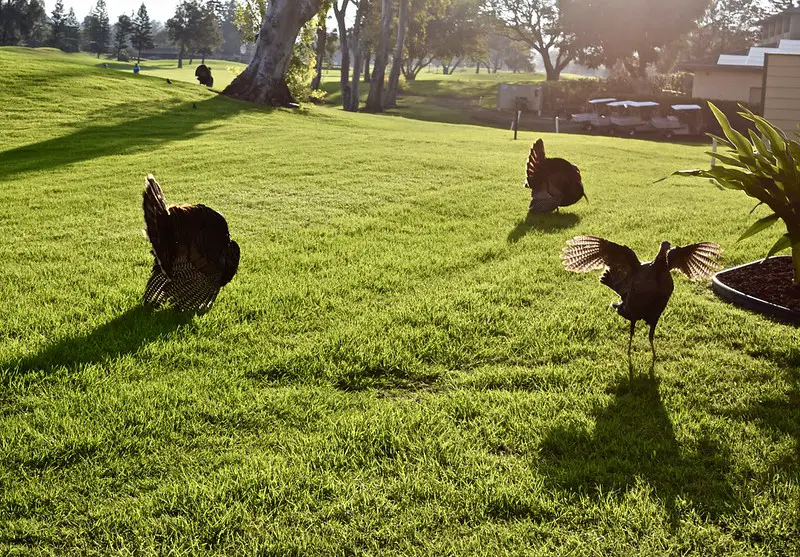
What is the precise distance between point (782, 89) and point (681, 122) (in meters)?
22.9

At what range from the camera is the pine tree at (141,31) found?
3617 inches

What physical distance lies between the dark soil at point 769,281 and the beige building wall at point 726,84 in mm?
39644

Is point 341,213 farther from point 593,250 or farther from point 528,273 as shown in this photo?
point 593,250

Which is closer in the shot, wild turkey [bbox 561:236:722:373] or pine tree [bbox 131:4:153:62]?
wild turkey [bbox 561:236:722:373]

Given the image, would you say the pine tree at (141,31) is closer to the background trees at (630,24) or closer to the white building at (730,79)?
the background trees at (630,24)

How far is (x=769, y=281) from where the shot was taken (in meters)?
6.50

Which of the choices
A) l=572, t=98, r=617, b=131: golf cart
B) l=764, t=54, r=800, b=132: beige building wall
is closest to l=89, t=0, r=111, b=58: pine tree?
l=572, t=98, r=617, b=131: golf cart

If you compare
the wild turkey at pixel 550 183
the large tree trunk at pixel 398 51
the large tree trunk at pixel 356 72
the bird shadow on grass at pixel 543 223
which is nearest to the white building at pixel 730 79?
the large tree trunk at pixel 398 51

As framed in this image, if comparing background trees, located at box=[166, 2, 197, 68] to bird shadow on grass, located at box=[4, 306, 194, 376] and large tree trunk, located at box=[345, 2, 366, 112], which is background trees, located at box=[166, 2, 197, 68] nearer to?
large tree trunk, located at box=[345, 2, 366, 112]

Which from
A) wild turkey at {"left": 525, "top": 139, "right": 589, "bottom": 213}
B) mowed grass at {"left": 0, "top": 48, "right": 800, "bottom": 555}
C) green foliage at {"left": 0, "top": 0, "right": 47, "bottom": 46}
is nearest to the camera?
mowed grass at {"left": 0, "top": 48, "right": 800, "bottom": 555}

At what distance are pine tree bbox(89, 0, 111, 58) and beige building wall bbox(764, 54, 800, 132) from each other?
95.1 metres

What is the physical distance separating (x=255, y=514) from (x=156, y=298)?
298cm

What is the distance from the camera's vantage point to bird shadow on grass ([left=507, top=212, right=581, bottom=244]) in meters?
8.84

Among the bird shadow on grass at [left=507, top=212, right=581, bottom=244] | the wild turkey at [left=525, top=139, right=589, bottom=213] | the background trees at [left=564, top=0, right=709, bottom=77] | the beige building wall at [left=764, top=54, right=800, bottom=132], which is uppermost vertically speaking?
the background trees at [left=564, top=0, right=709, bottom=77]
